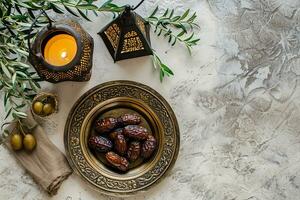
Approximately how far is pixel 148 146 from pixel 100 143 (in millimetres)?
142

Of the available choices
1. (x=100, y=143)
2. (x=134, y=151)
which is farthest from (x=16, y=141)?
(x=134, y=151)

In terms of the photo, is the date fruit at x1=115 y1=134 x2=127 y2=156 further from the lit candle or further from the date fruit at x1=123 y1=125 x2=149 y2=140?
the lit candle

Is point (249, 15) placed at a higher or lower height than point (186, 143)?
higher

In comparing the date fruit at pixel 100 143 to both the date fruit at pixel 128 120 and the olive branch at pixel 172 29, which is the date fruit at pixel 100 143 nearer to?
the date fruit at pixel 128 120

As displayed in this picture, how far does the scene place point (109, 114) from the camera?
66.3 inches

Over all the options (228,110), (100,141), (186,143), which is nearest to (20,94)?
(100,141)

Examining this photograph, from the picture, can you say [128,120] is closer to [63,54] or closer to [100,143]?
[100,143]

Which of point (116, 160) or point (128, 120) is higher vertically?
point (128, 120)

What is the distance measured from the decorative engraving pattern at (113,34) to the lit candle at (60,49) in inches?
4.3

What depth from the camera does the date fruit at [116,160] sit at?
1.63 m

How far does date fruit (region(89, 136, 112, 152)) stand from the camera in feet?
5.36

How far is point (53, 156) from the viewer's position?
5.34 feet

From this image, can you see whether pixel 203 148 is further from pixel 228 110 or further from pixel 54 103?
pixel 54 103

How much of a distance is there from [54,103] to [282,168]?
28.3 inches
